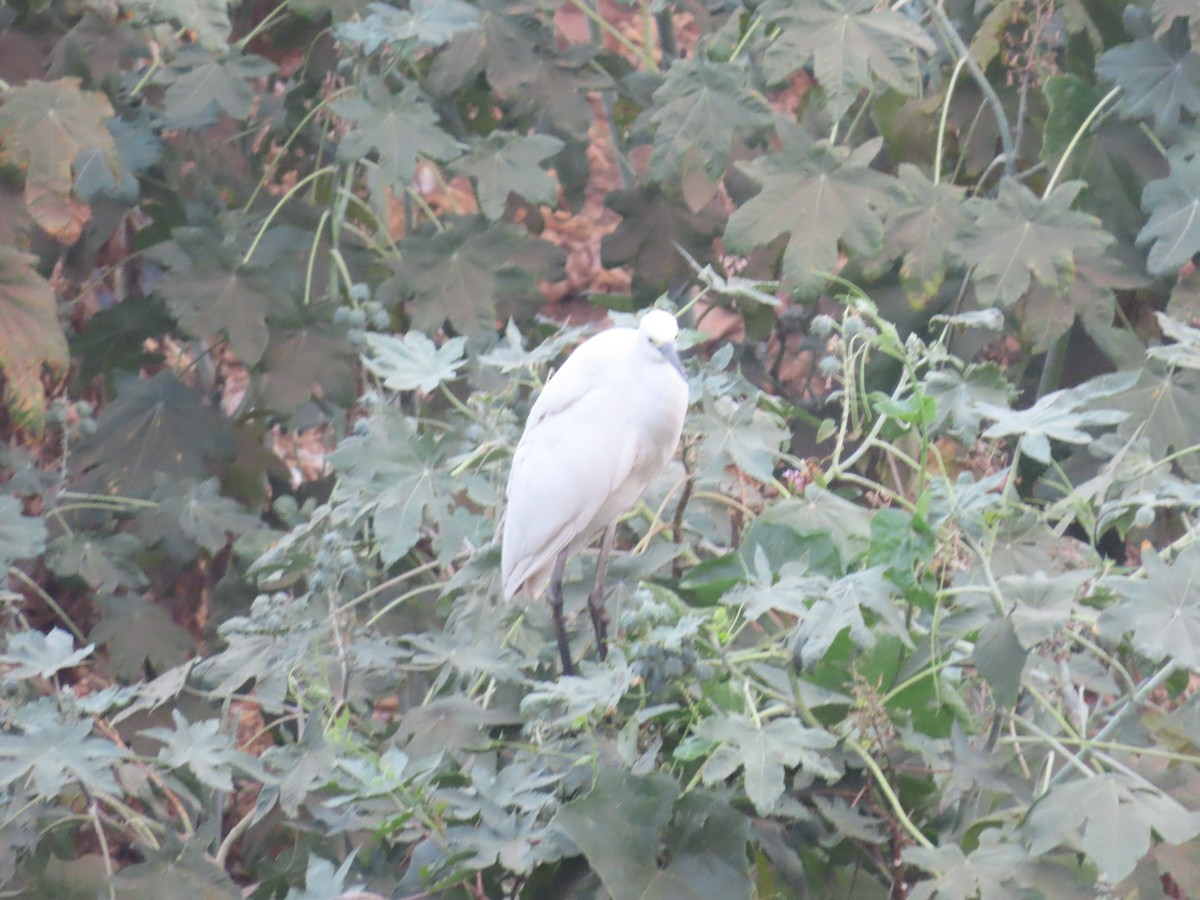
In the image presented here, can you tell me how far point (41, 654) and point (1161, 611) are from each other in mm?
1047

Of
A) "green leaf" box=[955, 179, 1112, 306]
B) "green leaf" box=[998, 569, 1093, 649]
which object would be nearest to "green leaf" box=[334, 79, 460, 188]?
"green leaf" box=[955, 179, 1112, 306]

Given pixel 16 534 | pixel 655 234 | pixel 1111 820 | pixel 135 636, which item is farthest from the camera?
pixel 655 234

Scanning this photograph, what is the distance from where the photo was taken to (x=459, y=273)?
196cm

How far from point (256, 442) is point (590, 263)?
7.41 ft

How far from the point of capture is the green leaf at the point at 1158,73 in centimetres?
186

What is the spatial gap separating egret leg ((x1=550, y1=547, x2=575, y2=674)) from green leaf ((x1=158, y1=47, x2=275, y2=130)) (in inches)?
35.0

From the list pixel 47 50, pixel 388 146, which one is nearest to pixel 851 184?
pixel 388 146

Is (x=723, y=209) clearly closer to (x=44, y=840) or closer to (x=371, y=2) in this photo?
(x=371, y=2)

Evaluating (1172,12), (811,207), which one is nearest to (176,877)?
(811,207)

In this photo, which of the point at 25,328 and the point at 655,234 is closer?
the point at 25,328

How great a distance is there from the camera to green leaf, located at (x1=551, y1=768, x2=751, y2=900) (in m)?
1.11

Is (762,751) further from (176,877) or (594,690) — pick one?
(176,877)

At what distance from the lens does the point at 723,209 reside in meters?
2.29

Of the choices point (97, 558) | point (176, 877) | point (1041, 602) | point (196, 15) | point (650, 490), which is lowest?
point (97, 558)
